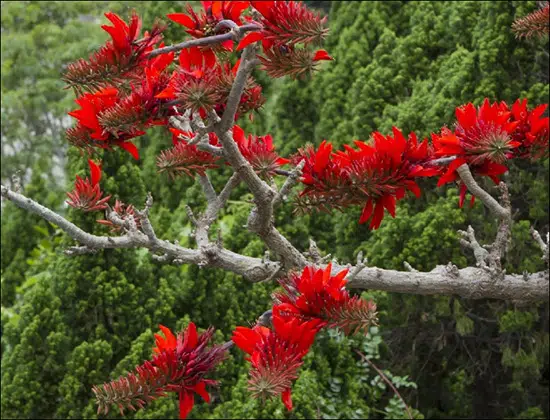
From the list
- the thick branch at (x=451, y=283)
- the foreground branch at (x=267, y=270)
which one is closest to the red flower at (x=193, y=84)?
the foreground branch at (x=267, y=270)

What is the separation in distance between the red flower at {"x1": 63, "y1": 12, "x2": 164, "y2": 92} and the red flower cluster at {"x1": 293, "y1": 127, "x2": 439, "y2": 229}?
1.74 ft

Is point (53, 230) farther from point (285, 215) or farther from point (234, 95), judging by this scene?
point (234, 95)

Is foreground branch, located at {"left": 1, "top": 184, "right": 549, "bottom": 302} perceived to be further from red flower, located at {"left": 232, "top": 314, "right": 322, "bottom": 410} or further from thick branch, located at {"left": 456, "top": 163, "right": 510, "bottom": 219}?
red flower, located at {"left": 232, "top": 314, "right": 322, "bottom": 410}

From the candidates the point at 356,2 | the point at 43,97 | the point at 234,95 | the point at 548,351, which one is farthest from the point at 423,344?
the point at 43,97

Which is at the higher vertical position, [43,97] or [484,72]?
[43,97]

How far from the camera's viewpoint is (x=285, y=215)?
16.3ft

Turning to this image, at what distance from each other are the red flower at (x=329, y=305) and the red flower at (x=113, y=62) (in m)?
0.59

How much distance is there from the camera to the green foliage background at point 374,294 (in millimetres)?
4352

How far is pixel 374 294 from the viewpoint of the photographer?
4605 millimetres

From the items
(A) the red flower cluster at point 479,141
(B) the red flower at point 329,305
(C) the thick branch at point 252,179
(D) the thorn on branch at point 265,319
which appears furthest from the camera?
(D) the thorn on branch at point 265,319

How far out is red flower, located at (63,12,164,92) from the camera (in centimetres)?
202

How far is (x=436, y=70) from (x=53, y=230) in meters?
3.92

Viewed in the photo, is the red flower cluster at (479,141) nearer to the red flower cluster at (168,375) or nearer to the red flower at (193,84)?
the red flower at (193,84)

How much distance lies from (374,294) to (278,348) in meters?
2.69
